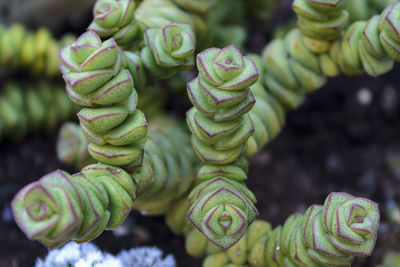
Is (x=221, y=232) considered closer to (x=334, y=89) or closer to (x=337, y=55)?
(x=337, y=55)

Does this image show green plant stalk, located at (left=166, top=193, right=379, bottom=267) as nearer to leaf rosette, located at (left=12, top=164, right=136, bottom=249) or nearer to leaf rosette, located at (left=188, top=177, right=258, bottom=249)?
leaf rosette, located at (left=188, top=177, right=258, bottom=249)

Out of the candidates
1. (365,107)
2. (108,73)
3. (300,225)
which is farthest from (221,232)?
(365,107)

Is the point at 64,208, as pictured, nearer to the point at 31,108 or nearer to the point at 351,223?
the point at 351,223

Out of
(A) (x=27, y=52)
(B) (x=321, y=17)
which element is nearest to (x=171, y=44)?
(B) (x=321, y=17)

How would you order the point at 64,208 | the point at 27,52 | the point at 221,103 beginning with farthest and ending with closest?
the point at 27,52, the point at 221,103, the point at 64,208

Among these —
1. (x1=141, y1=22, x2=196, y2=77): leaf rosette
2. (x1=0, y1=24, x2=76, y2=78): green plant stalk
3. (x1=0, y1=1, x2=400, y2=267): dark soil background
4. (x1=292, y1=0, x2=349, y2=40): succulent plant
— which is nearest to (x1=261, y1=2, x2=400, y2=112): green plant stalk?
(x1=292, y1=0, x2=349, y2=40): succulent plant
